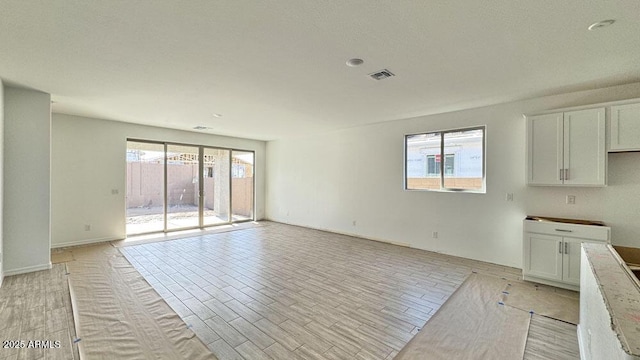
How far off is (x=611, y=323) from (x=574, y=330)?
6.11 ft

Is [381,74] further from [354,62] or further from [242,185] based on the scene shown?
[242,185]

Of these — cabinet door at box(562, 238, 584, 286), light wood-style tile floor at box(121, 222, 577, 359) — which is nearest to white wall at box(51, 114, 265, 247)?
light wood-style tile floor at box(121, 222, 577, 359)

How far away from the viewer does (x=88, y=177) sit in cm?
514

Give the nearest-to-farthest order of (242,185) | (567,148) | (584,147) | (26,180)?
1. (584,147)
2. (567,148)
3. (26,180)
4. (242,185)

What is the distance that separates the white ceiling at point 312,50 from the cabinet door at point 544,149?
1.44 ft

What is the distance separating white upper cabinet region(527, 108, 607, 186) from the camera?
3082 mm

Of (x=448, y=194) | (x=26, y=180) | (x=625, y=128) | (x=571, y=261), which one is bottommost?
(x=571, y=261)

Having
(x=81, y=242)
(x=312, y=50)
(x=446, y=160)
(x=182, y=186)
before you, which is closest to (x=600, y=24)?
(x=312, y=50)

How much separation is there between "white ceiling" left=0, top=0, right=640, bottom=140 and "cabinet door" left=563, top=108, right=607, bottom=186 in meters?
0.44

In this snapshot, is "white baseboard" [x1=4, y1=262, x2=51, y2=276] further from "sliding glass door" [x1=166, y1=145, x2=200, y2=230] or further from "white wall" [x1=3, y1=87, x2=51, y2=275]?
"sliding glass door" [x1=166, y1=145, x2=200, y2=230]

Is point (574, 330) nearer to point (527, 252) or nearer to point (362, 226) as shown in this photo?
point (527, 252)

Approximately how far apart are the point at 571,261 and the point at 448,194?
Answer: 1.85m

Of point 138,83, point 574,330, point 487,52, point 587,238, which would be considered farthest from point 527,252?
point 138,83

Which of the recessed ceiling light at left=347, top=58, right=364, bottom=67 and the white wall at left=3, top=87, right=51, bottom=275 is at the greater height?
the recessed ceiling light at left=347, top=58, right=364, bottom=67
